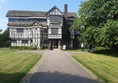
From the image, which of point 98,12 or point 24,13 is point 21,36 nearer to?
point 24,13

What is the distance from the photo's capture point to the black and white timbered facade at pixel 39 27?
70.2m

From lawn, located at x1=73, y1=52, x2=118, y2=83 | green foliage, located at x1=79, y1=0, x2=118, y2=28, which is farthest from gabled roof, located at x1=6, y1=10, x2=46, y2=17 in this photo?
lawn, located at x1=73, y1=52, x2=118, y2=83

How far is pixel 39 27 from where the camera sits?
70.6 meters

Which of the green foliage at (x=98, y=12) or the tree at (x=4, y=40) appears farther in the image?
the tree at (x=4, y=40)

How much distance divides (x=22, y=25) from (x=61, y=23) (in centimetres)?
1087

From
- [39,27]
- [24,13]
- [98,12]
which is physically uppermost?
[24,13]

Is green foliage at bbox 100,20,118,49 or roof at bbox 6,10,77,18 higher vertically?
roof at bbox 6,10,77,18

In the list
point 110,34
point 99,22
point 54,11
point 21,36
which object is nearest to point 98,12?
point 99,22

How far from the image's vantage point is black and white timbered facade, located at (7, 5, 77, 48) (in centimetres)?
7025

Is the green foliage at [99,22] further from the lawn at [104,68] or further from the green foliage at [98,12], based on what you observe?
the lawn at [104,68]

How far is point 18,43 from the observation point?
241 feet

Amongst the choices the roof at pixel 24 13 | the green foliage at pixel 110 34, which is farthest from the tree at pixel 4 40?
the green foliage at pixel 110 34

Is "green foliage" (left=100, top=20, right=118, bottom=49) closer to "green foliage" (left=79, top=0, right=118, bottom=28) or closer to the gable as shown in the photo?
"green foliage" (left=79, top=0, right=118, bottom=28)

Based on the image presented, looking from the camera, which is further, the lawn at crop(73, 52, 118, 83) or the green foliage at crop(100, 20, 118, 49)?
the green foliage at crop(100, 20, 118, 49)
